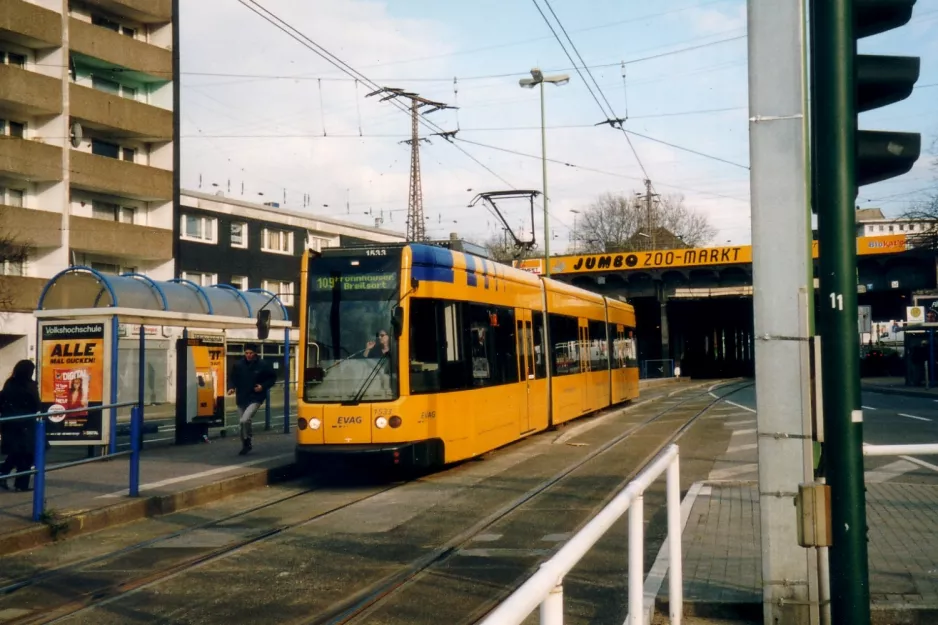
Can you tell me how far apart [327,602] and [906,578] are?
3.87 m

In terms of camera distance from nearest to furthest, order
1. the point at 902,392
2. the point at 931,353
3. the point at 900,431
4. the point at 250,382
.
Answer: the point at 250,382, the point at 900,431, the point at 902,392, the point at 931,353

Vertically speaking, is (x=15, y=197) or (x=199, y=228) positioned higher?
(x=199, y=228)

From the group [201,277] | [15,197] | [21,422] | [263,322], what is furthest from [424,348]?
[201,277]

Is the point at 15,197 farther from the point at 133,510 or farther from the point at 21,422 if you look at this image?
the point at 133,510

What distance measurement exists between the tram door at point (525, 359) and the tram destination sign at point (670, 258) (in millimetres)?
29775

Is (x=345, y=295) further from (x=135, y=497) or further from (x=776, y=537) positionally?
(x=776, y=537)

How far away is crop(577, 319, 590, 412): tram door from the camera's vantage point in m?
21.7

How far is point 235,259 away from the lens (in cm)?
5191

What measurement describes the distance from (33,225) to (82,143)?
4.94m

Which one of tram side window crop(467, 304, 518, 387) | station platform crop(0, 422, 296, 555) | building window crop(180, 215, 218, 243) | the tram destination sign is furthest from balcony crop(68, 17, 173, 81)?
tram side window crop(467, 304, 518, 387)

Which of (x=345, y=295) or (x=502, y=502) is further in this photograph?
(x=345, y=295)

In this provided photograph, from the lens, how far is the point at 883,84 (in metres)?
4.61

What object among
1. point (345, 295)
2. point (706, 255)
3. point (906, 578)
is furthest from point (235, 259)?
point (906, 578)

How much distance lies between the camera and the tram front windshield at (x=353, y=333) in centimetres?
1252
